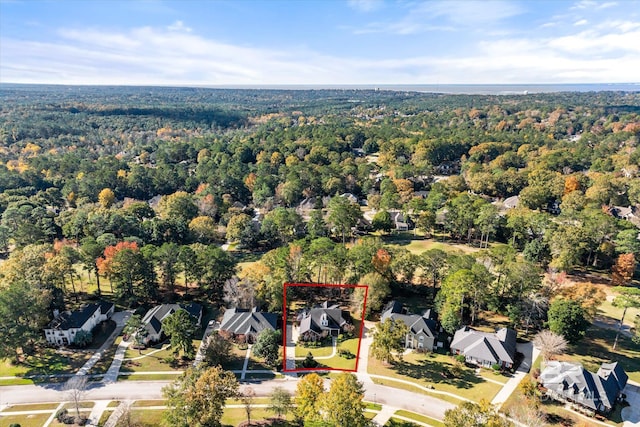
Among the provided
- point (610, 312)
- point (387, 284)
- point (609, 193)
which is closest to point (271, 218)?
point (387, 284)

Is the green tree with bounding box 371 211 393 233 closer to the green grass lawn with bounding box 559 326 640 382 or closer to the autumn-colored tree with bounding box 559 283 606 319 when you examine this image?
the autumn-colored tree with bounding box 559 283 606 319

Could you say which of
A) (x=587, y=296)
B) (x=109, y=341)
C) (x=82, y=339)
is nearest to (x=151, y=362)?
(x=109, y=341)

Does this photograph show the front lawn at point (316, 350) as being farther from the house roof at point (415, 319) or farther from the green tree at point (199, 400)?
the green tree at point (199, 400)

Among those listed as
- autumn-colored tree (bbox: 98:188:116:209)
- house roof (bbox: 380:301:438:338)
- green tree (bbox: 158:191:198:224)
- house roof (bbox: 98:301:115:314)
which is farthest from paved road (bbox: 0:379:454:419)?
autumn-colored tree (bbox: 98:188:116:209)

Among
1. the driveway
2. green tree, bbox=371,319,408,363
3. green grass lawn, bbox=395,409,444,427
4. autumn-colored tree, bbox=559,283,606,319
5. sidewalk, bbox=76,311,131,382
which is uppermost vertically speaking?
autumn-colored tree, bbox=559,283,606,319

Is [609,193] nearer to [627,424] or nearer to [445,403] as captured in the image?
[627,424]

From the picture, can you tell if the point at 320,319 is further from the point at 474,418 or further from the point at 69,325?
the point at 69,325
